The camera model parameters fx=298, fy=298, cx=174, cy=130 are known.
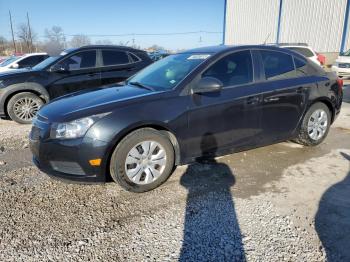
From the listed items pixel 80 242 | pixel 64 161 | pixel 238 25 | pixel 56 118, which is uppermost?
pixel 238 25

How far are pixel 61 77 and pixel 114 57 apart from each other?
4.47 ft

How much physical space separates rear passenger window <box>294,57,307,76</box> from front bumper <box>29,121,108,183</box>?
3.08 metres

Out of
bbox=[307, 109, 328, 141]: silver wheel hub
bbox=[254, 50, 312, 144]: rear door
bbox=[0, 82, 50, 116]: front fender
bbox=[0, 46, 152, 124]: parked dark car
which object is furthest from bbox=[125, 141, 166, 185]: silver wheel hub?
bbox=[0, 82, 50, 116]: front fender

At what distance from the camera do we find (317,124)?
472cm

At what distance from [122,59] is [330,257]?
6318 millimetres

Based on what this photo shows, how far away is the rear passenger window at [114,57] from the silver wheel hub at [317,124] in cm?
464

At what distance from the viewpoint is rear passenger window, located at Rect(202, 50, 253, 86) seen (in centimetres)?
377

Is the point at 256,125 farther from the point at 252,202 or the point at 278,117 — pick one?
the point at 252,202

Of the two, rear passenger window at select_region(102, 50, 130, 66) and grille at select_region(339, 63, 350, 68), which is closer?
rear passenger window at select_region(102, 50, 130, 66)

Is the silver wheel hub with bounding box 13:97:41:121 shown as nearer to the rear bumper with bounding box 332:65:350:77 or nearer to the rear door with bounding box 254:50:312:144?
the rear door with bounding box 254:50:312:144

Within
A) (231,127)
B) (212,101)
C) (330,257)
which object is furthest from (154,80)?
(330,257)

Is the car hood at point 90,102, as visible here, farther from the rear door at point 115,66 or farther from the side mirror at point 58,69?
the rear door at point 115,66

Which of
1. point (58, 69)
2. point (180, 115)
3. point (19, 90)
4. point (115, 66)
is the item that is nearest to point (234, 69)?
point (180, 115)

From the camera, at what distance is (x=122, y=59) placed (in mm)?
7418
